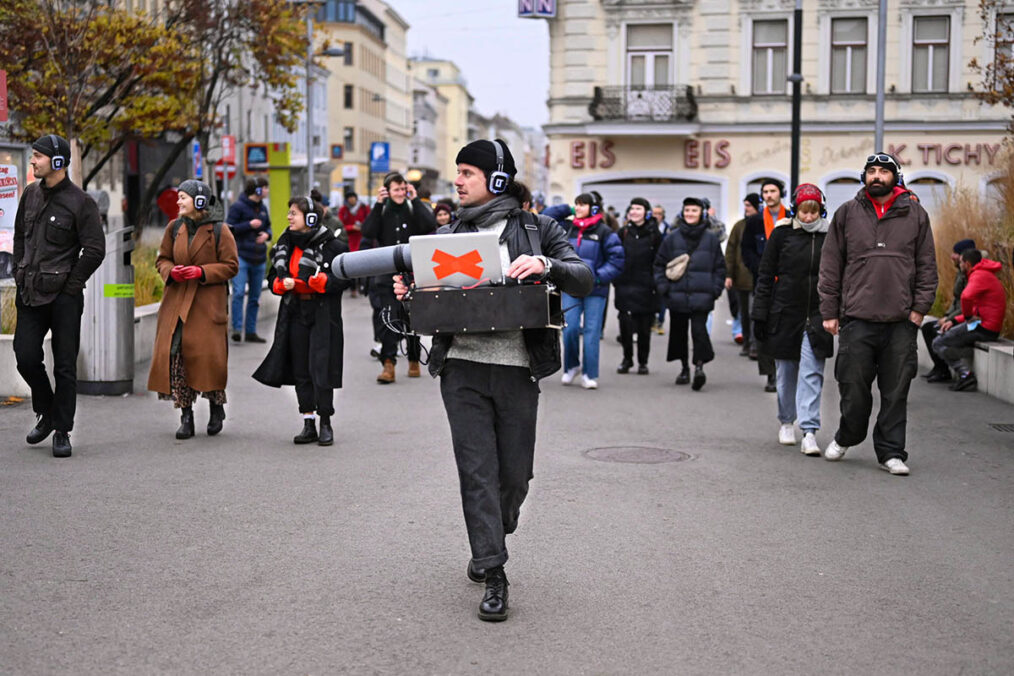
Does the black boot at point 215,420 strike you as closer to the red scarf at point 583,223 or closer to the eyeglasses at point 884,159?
the red scarf at point 583,223

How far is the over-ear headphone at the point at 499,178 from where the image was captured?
5.77 m

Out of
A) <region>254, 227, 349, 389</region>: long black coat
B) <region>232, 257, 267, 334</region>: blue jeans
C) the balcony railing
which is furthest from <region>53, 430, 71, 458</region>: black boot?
the balcony railing

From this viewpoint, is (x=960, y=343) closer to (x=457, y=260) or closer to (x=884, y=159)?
(x=884, y=159)

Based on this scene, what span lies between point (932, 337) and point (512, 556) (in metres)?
9.33

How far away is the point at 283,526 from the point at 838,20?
33441 millimetres

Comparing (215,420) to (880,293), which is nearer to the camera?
(880,293)

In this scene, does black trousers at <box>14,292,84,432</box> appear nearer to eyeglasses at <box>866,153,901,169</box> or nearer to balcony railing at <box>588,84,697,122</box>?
eyeglasses at <box>866,153,901,169</box>

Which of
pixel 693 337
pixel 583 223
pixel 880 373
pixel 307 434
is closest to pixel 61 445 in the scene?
pixel 307 434

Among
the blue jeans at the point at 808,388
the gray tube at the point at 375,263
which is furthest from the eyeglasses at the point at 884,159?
the gray tube at the point at 375,263

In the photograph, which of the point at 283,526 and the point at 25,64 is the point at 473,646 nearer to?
the point at 283,526

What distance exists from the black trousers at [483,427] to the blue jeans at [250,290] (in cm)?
1243

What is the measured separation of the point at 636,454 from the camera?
1004 cm

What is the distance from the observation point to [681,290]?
1423 cm

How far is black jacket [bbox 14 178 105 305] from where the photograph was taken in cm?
920
